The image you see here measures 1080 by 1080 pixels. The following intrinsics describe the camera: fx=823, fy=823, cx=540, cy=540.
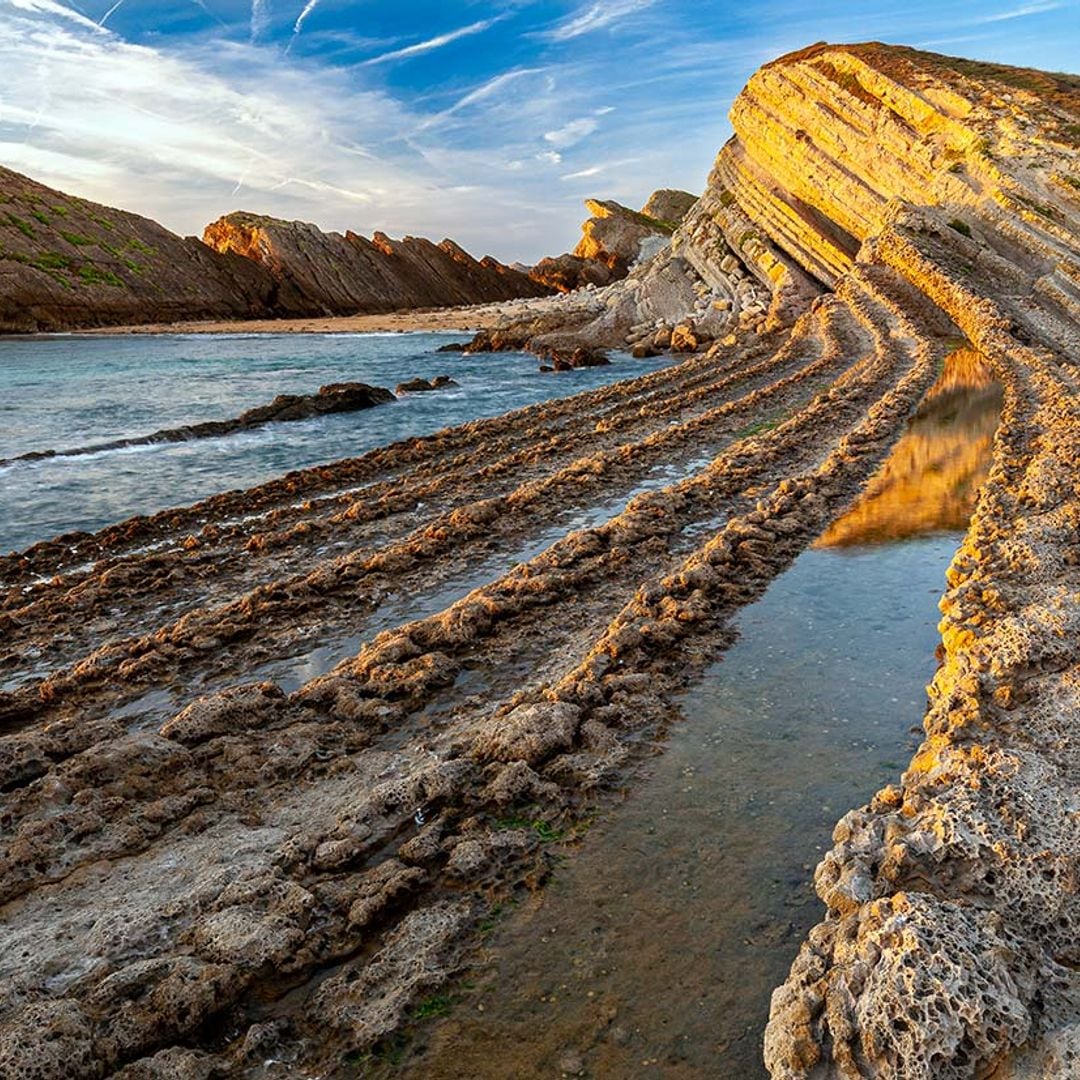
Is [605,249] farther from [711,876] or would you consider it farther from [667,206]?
[711,876]

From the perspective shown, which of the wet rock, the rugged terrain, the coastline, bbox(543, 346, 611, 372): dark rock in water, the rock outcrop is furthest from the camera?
the rock outcrop

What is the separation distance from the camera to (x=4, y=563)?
9609 millimetres

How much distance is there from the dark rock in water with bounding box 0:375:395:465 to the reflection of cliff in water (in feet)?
46.9

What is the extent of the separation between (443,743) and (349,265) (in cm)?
8877

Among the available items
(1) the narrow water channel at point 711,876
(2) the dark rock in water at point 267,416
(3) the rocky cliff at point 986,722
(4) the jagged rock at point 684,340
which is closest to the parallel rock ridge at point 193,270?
(4) the jagged rock at point 684,340

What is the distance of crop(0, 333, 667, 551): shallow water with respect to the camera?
13.5m

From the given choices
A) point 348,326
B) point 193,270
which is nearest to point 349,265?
point 193,270

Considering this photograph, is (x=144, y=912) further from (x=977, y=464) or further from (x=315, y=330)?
(x=315, y=330)

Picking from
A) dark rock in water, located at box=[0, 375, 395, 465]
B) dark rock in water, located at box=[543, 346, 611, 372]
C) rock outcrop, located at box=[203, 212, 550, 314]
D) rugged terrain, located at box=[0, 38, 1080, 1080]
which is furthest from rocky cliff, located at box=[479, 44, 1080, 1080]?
rock outcrop, located at box=[203, 212, 550, 314]

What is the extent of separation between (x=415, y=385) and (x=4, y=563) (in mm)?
18182

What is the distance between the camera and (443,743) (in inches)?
199

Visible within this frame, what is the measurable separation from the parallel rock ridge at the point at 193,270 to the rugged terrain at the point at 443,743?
63954 millimetres

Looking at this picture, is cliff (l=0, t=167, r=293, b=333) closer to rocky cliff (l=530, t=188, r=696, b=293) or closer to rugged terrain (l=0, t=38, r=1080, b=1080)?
rocky cliff (l=530, t=188, r=696, b=293)

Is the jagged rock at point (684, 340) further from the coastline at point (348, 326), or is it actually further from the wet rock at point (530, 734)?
the wet rock at point (530, 734)
